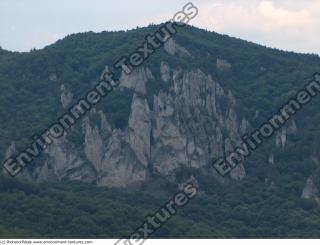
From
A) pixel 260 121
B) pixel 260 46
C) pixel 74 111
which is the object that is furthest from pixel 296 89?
pixel 74 111

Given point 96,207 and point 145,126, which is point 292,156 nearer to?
point 145,126

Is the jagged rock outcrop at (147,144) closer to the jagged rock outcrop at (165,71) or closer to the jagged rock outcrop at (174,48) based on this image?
the jagged rock outcrop at (165,71)

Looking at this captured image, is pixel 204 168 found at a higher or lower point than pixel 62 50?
lower
